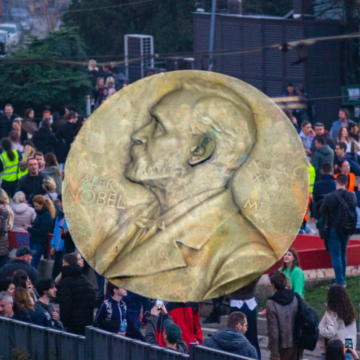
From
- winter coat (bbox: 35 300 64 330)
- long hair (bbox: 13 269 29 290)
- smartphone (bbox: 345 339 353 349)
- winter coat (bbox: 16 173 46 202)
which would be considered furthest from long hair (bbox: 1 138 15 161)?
smartphone (bbox: 345 339 353 349)

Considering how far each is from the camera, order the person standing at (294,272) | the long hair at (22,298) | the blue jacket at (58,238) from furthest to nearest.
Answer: the blue jacket at (58,238) < the person standing at (294,272) < the long hair at (22,298)

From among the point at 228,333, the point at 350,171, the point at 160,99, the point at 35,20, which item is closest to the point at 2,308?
the point at 228,333

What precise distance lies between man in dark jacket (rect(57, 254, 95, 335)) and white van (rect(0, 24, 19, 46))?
9.89 m

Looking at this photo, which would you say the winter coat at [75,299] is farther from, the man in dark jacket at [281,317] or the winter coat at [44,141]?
the winter coat at [44,141]

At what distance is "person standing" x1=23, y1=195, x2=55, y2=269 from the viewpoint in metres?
8.66

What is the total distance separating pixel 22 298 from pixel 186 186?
2.53 m

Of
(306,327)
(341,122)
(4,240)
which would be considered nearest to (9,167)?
Answer: (4,240)

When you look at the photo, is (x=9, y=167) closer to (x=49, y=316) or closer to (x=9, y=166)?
(x=9, y=166)

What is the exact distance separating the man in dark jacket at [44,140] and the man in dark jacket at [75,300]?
5277 millimetres

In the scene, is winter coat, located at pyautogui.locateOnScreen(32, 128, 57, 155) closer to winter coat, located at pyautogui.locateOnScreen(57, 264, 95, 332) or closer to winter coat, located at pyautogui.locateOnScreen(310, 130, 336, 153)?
winter coat, located at pyautogui.locateOnScreen(310, 130, 336, 153)

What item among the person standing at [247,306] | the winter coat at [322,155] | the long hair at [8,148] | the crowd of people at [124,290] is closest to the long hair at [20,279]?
the crowd of people at [124,290]

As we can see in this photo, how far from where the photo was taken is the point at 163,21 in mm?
13539

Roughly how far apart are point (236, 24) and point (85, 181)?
34.3 feet

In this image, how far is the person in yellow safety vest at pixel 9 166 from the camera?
10.8 meters
